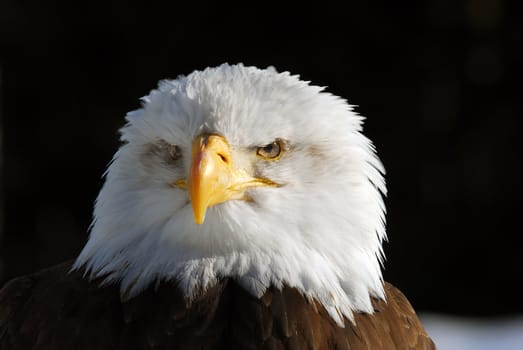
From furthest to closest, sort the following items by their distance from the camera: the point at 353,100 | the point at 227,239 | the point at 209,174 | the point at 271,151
→ 1. the point at 353,100
2. the point at 271,151
3. the point at 227,239
4. the point at 209,174

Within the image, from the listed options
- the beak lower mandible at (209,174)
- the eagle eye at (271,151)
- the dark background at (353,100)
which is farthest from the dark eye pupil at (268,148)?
the dark background at (353,100)

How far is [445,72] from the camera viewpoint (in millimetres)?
6879

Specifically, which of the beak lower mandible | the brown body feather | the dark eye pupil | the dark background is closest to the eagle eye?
the dark eye pupil

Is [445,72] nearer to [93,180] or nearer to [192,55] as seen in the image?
[192,55]

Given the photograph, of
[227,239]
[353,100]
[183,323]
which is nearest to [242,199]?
[227,239]

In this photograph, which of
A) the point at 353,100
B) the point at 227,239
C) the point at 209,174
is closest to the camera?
the point at 209,174

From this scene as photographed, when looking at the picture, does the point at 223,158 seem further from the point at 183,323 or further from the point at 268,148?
the point at 183,323

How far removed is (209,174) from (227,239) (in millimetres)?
216

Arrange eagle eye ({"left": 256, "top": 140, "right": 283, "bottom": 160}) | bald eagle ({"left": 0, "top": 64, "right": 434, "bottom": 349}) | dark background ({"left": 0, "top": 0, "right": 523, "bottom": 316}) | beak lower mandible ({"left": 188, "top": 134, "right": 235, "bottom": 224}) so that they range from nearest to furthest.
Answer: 1. beak lower mandible ({"left": 188, "top": 134, "right": 235, "bottom": 224})
2. bald eagle ({"left": 0, "top": 64, "right": 434, "bottom": 349})
3. eagle eye ({"left": 256, "top": 140, "right": 283, "bottom": 160})
4. dark background ({"left": 0, "top": 0, "right": 523, "bottom": 316})

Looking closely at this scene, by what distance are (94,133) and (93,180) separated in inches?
16.3

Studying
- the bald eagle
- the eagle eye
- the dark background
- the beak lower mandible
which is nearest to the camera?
the beak lower mandible

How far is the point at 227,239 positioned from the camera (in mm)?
2516

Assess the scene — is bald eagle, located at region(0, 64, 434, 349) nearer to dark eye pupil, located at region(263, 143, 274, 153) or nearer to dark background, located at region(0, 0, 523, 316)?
dark eye pupil, located at region(263, 143, 274, 153)

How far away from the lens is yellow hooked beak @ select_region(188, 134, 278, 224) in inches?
93.1
